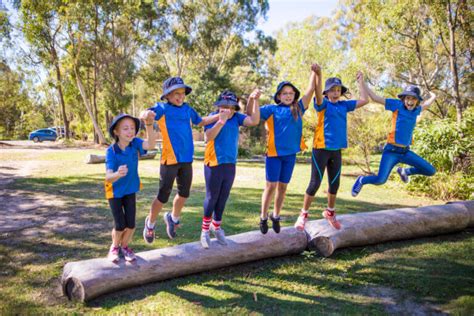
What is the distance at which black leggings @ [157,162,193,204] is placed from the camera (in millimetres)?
4953

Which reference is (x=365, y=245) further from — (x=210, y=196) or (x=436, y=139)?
(x=436, y=139)

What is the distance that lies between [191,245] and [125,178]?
4.84ft

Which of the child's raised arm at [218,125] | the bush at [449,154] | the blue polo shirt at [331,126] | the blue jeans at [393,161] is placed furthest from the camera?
the bush at [449,154]

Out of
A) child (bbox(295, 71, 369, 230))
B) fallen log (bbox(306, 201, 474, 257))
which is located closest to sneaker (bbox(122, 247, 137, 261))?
child (bbox(295, 71, 369, 230))

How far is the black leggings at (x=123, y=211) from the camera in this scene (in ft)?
15.4

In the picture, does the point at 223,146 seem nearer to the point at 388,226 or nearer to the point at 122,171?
the point at 122,171

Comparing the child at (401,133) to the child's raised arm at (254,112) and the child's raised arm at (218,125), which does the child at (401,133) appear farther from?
the child's raised arm at (218,125)

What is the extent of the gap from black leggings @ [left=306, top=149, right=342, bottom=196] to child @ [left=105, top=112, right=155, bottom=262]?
2.49 m

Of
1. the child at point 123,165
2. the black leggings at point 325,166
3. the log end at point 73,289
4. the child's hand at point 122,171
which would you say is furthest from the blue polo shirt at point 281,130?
the log end at point 73,289

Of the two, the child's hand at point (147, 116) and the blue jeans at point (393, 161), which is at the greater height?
the child's hand at point (147, 116)

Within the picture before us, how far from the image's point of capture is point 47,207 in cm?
929

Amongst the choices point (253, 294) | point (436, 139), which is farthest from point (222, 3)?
point (253, 294)

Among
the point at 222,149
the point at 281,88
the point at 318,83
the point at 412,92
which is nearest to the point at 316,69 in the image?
the point at 318,83

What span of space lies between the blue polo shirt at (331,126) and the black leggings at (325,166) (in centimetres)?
14
